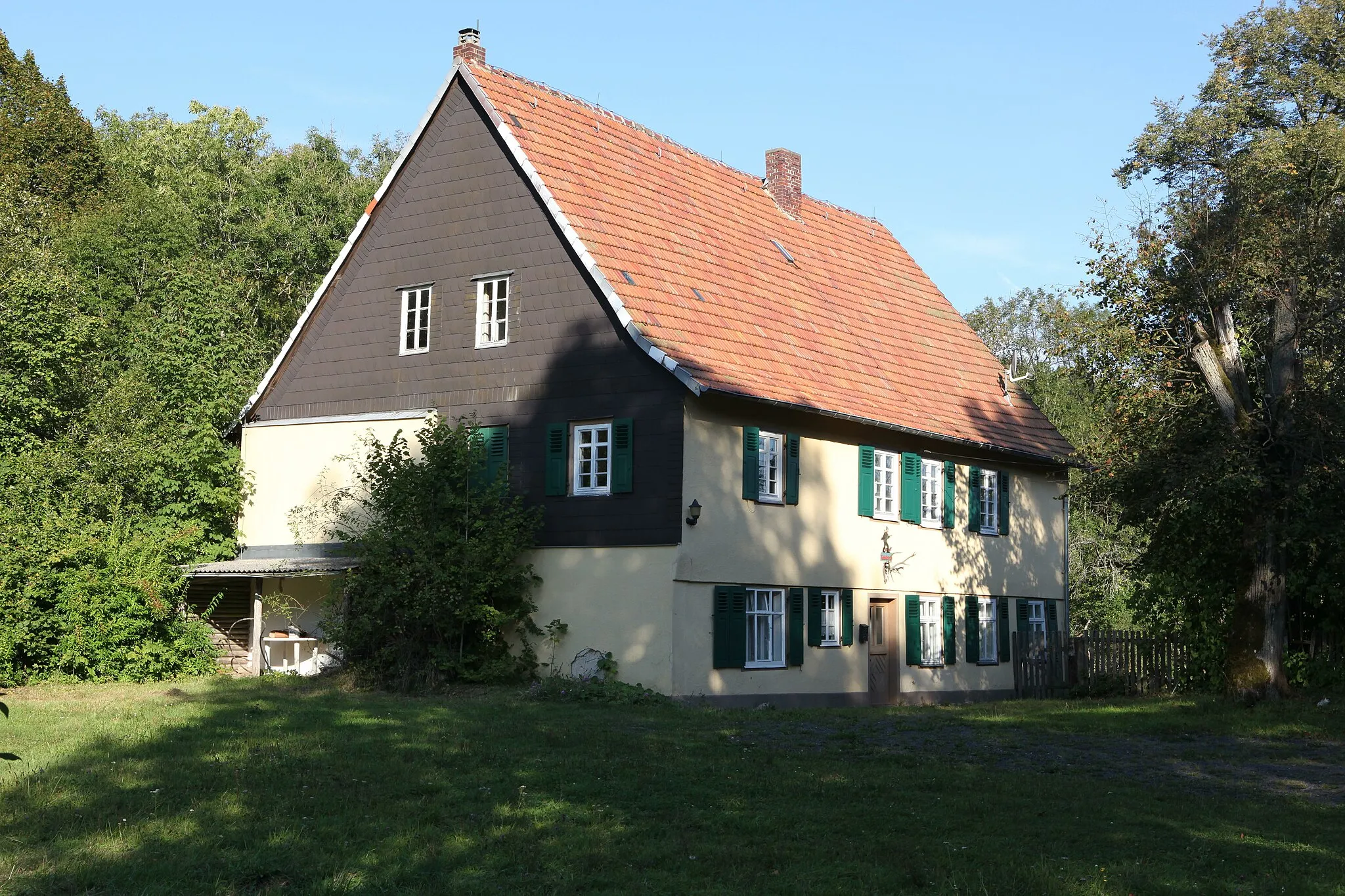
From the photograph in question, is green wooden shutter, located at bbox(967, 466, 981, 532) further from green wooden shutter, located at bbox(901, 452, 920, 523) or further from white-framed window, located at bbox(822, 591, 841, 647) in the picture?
white-framed window, located at bbox(822, 591, 841, 647)

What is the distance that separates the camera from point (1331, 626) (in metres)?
22.4

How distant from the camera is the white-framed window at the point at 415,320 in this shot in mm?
25250

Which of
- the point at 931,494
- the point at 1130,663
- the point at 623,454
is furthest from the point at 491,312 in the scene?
the point at 1130,663

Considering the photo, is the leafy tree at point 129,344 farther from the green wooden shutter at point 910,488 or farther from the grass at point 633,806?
the green wooden shutter at point 910,488

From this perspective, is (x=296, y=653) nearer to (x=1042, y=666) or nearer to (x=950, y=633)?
(x=950, y=633)

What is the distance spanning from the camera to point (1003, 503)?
2944 cm

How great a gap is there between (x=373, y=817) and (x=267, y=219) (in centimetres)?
3258

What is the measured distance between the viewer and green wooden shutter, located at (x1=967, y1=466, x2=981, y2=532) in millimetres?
28391

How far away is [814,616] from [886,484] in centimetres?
325

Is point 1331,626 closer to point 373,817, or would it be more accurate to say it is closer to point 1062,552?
point 1062,552

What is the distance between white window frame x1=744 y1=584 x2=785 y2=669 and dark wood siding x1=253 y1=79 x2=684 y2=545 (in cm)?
229

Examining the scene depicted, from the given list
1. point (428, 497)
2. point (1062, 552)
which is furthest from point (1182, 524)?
point (428, 497)

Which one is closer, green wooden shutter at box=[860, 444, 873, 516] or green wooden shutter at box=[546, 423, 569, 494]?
green wooden shutter at box=[546, 423, 569, 494]

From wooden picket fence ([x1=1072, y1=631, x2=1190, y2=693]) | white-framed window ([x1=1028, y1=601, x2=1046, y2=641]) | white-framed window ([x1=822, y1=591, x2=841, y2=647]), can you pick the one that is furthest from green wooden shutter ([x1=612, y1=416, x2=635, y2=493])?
white-framed window ([x1=1028, y1=601, x2=1046, y2=641])
